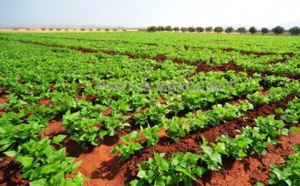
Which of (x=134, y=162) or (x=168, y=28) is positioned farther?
(x=168, y=28)

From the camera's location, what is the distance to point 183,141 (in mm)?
4266

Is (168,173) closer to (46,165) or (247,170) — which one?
(247,170)

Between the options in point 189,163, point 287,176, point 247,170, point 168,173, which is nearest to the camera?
point 287,176

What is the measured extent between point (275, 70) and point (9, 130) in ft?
37.6

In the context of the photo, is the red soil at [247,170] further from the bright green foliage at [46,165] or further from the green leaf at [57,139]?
the green leaf at [57,139]

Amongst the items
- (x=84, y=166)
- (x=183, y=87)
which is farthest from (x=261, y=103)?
(x=84, y=166)

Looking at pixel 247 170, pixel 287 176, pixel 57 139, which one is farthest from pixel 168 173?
pixel 57 139

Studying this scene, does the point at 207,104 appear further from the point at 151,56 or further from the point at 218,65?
the point at 151,56

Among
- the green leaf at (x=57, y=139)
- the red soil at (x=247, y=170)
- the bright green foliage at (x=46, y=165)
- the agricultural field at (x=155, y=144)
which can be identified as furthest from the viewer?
the green leaf at (x=57, y=139)

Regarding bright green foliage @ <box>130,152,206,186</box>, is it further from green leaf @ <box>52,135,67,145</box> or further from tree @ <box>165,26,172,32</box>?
tree @ <box>165,26,172,32</box>

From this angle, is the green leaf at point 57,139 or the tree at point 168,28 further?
the tree at point 168,28

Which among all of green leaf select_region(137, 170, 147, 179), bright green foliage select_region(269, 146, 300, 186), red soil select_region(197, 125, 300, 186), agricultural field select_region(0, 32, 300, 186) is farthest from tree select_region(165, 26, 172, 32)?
green leaf select_region(137, 170, 147, 179)

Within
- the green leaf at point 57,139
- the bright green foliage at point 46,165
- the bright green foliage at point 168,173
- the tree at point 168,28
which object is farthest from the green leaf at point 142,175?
the tree at point 168,28

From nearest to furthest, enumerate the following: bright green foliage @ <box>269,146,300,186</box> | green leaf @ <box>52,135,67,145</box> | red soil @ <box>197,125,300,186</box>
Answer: bright green foliage @ <box>269,146,300,186</box> < red soil @ <box>197,125,300,186</box> < green leaf @ <box>52,135,67,145</box>
